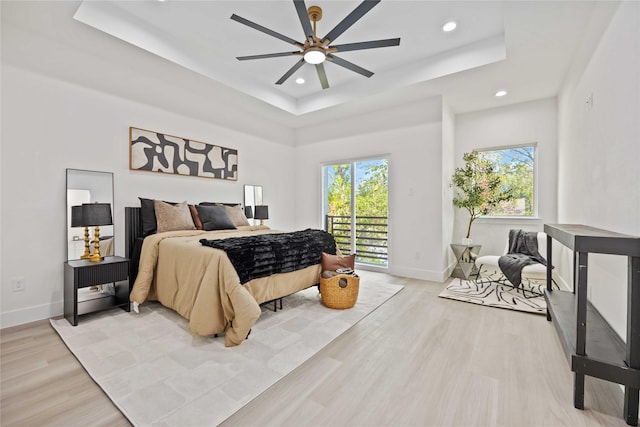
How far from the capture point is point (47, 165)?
2.84m

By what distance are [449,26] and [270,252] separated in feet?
10.1

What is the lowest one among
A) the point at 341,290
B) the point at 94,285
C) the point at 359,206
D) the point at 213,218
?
the point at 341,290

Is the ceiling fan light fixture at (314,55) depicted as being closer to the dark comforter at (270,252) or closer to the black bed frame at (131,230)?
the dark comforter at (270,252)

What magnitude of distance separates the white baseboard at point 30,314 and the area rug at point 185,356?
9.1 inches

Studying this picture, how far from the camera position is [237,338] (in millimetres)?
2158

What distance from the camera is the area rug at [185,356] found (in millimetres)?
1555

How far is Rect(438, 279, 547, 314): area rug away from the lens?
10.2 ft

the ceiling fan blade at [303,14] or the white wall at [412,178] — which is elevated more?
the ceiling fan blade at [303,14]

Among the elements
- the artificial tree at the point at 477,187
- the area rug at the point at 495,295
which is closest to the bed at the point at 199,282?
the area rug at the point at 495,295

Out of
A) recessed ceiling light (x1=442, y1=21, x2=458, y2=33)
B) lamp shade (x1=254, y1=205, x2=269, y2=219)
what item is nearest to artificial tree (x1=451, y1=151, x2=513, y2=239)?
recessed ceiling light (x1=442, y1=21, x2=458, y2=33)

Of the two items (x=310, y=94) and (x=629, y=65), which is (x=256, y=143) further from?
(x=629, y=65)

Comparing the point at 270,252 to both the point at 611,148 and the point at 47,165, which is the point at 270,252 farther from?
the point at 611,148

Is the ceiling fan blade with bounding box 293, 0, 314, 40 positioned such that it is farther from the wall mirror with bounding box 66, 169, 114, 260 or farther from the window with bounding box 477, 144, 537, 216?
the window with bounding box 477, 144, 537, 216

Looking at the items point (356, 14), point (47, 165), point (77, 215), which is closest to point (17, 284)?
point (77, 215)
